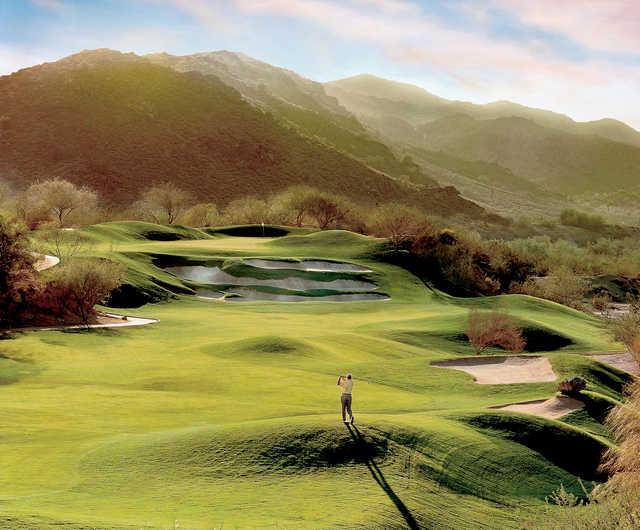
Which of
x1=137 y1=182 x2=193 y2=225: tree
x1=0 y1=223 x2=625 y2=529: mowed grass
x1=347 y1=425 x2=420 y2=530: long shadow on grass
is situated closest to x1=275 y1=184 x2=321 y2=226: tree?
x1=137 y1=182 x2=193 y2=225: tree

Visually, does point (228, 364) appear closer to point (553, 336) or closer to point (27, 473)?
point (27, 473)

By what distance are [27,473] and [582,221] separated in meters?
145

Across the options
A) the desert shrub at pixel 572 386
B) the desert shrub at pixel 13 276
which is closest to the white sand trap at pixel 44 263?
the desert shrub at pixel 13 276

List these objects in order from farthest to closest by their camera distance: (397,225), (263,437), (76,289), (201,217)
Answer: (201,217) < (397,225) < (76,289) < (263,437)

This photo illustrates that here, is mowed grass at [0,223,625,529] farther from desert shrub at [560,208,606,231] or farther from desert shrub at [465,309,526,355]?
desert shrub at [560,208,606,231]

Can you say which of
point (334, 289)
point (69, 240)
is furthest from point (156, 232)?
point (334, 289)

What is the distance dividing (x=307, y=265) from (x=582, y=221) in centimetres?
9611

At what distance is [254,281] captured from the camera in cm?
6272

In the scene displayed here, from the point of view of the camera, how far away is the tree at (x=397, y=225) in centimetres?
7600

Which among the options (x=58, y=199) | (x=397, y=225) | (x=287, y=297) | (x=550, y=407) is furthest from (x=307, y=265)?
(x=550, y=407)

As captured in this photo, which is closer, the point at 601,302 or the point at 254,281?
the point at 254,281

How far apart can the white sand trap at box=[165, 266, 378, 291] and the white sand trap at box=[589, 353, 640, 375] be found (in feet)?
82.1

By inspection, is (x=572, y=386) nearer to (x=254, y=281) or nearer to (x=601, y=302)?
(x=254, y=281)

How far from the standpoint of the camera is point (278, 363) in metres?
31.8
